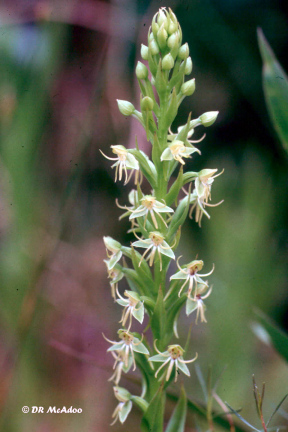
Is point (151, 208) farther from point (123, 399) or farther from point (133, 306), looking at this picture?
point (123, 399)

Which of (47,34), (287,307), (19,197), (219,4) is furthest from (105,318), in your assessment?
(219,4)

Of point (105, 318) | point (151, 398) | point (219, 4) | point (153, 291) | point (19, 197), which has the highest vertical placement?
point (219, 4)

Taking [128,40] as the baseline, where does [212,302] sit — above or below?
below

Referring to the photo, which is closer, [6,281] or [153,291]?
[153,291]

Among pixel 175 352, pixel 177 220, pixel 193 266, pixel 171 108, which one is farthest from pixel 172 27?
pixel 175 352

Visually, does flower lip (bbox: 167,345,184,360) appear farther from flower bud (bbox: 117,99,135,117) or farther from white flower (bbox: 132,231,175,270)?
flower bud (bbox: 117,99,135,117)

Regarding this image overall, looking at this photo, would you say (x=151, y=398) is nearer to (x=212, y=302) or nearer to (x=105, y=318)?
(x=212, y=302)
